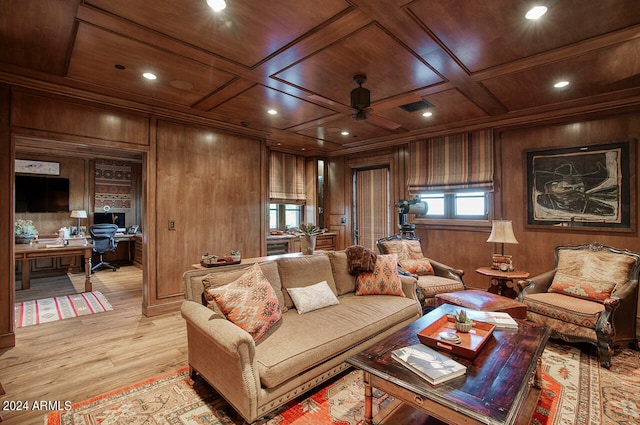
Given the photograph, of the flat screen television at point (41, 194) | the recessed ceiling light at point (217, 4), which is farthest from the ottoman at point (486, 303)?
the flat screen television at point (41, 194)

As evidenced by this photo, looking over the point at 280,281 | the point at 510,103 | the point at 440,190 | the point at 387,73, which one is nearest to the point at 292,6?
the point at 387,73

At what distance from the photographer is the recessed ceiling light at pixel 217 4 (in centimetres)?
193

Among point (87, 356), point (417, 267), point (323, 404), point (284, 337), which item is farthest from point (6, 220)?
point (417, 267)

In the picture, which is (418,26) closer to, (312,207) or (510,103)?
(510,103)

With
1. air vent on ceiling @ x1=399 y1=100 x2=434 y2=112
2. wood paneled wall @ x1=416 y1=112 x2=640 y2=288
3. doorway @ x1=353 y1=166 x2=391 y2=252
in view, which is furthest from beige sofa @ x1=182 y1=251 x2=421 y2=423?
doorway @ x1=353 y1=166 x2=391 y2=252

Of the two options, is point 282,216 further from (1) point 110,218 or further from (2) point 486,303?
(2) point 486,303

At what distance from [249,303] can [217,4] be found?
6.53ft

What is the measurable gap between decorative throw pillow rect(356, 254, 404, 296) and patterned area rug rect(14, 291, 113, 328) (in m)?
3.56

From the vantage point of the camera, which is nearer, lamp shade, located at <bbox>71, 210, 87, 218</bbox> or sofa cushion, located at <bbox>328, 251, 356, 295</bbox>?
sofa cushion, located at <bbox>328, 251, 356, 295</bbox>

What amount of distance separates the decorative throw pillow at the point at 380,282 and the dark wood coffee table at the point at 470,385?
0.99m

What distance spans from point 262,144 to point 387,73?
270 cm

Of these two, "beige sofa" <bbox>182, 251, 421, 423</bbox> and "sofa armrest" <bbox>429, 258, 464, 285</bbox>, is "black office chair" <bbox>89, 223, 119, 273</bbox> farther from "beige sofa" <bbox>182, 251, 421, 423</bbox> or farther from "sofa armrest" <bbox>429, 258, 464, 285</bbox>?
"sofa armrest" <bbox>429, 258, 464, 285</bbox>

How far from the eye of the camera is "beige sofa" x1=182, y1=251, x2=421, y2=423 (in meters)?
1.79

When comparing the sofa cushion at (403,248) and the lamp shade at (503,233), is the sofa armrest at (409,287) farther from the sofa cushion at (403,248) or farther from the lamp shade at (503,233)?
the lamp shade at (503,233)
